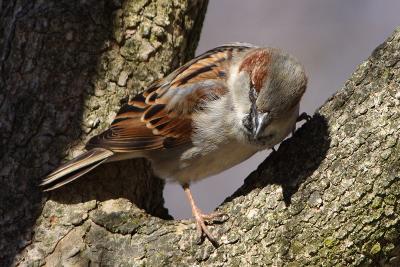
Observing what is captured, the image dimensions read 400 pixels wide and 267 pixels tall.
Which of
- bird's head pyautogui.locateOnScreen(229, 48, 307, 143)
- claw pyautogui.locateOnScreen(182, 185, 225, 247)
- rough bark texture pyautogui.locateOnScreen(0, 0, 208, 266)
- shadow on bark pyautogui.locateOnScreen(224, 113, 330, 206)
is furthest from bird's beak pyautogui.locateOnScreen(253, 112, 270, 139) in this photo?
rough bark texture pyautogui.locateOnScreen(0, 0, 208, 266)

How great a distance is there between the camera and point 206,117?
13.0 feet

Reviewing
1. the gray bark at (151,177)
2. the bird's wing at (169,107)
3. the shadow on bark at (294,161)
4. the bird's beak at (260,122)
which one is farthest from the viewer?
the bird's wing at (169,107)

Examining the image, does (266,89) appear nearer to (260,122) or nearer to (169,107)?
(260,122)

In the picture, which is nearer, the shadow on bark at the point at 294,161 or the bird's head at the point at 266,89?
the shadow on bark at the point at 294,161

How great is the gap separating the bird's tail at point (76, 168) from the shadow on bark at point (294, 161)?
0.72m

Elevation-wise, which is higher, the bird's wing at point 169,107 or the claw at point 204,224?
the bird's wing at point 169,107

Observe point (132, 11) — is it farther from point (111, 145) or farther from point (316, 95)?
point (316, 95)

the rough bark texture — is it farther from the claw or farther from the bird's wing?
the claw

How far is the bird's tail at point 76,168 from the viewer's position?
143 inches

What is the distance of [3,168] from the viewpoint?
12.0 ft

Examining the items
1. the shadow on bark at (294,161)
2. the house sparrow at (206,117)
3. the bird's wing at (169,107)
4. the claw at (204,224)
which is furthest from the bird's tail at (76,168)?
the shadow on bark at (294,161)

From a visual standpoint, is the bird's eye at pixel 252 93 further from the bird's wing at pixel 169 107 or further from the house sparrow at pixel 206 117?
the bird's wing at pixel 169 107

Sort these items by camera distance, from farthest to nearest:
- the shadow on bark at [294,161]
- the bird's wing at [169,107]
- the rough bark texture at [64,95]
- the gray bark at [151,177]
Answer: the bird's wing at [169,107] → the rough bark texture at [64,95] → the shadow on bark at [294,161] → the gray bark at [151,177]

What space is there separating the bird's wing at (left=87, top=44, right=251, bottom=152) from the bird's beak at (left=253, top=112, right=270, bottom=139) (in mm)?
348
